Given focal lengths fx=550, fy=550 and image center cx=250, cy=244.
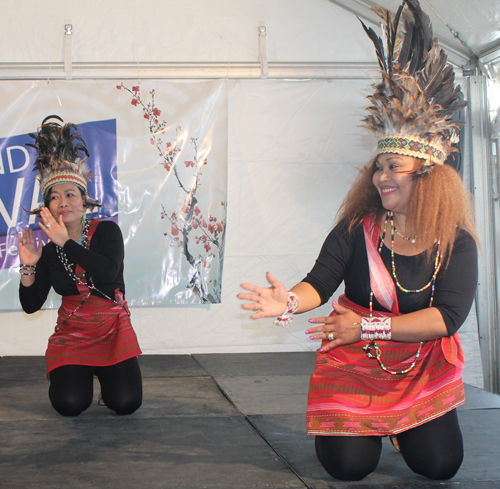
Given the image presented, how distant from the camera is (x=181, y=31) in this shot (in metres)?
3.76

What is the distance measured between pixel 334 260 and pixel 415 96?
0.60 metres

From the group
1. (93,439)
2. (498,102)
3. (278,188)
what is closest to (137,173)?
(278,188)

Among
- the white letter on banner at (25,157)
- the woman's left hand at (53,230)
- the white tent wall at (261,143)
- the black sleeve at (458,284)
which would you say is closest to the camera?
the black sleeve at (458,284)

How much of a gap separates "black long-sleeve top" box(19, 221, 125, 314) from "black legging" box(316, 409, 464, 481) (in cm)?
118

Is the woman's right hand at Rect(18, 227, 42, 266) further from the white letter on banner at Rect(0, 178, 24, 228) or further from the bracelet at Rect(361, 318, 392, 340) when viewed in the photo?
the bracelet at Rect(361, 318, 392, 340)

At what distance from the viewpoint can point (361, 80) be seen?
12.8 ft

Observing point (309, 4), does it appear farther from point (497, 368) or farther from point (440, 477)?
point (440, 477)

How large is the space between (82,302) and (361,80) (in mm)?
2548

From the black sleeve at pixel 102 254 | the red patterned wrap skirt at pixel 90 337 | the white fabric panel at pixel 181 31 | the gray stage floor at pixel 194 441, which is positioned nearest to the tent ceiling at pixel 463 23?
the white fabric panel at pixel 181 31

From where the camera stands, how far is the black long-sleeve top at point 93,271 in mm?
2384

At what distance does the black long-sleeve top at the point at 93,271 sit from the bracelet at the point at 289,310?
40.1 inches

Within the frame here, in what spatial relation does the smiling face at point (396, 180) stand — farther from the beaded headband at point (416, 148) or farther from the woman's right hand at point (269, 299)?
the woman's right hand at point (269, 299)

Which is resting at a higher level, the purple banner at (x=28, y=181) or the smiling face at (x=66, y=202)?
the purple banner at (x=28, y=181)

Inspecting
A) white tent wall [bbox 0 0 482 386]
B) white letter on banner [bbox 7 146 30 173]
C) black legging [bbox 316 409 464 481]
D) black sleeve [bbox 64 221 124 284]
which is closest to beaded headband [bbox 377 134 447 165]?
black legging [bbox 316 409 464 481]
